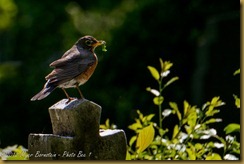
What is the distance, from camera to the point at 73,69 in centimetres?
468

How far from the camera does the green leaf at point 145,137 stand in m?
4.83

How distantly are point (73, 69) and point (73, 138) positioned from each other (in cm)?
46

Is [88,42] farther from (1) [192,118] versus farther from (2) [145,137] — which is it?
(1) [192,118]

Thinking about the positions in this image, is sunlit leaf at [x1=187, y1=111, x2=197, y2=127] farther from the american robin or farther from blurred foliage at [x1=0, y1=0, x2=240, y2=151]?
blurred foliage at [x1=0, y1=0, x2=240, y2=151]

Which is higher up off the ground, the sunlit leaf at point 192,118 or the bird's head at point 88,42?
the bird's head at point 88,42

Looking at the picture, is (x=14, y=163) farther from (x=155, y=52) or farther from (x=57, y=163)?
(x=155, y=52)

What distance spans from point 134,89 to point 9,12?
13541 millimetres

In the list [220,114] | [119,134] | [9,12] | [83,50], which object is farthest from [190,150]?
[9,12]

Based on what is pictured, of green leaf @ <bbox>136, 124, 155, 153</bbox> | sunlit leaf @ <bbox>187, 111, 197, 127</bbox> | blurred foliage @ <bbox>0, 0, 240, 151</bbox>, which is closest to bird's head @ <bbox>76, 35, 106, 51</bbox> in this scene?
green leaf @ <bbox>136, 124, 155, 153</bbox>

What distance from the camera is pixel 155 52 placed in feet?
35.4

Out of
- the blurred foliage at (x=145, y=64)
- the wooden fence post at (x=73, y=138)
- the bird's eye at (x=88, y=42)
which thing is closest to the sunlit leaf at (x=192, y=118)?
the wooden fence post at (x=73, y=138)

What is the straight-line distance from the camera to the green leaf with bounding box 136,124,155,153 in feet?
15.8

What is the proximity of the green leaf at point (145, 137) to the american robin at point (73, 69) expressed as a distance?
498mm

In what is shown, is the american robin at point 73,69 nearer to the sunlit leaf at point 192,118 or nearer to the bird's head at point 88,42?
the bird's head at point 88,42
